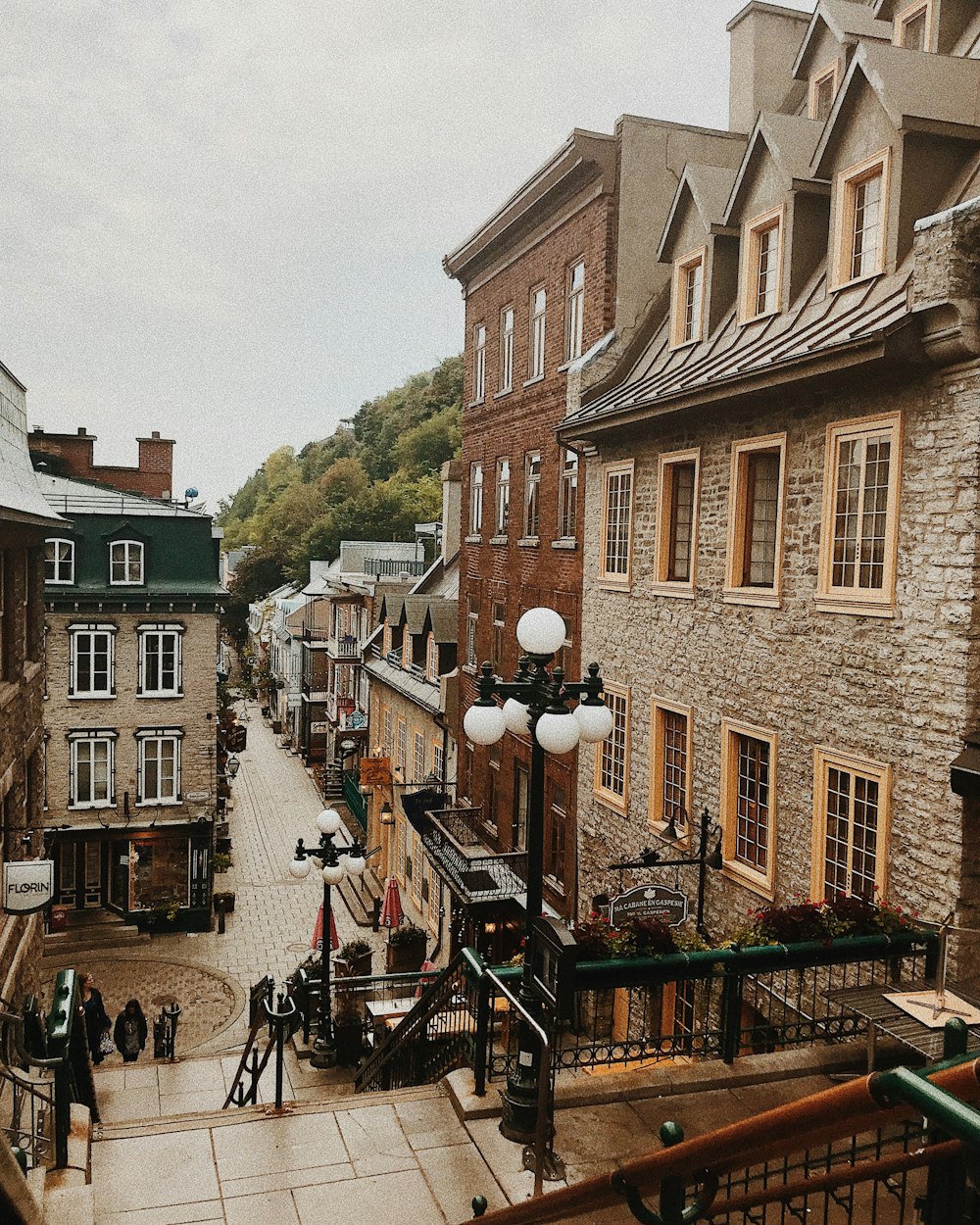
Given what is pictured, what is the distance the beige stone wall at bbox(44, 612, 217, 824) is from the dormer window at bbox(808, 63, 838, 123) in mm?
21953

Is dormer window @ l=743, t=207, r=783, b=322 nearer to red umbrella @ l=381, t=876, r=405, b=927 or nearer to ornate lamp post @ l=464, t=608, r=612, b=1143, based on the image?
ornate lamp post @ l=464, t=608, r=612, b=1143

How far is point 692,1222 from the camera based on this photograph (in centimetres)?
283

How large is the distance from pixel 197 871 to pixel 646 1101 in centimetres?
2478

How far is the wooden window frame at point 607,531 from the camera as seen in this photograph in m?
16.1

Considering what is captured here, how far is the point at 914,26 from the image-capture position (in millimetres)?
12914

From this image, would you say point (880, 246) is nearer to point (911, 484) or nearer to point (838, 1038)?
point (911, 484)

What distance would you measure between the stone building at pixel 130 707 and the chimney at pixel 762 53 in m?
19.3

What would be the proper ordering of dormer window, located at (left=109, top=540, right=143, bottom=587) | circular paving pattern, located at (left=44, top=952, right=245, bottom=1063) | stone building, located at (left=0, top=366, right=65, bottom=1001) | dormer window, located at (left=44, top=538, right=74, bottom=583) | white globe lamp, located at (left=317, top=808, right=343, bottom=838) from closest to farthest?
1. stone building, located at (left=0, top=366, right=65, bottom=1001)
2. white globe lamp, located at (left=317, top=808, right=343, bottom=838)
3. circular paving pattern, located at (left=44, top=952, right=245, bottom=1063)
4. dormer window, located at (left=44, top=538, right=74, bottom=583)
5. dormer window, located at (left=109, top=540, right=143, bottom=587)

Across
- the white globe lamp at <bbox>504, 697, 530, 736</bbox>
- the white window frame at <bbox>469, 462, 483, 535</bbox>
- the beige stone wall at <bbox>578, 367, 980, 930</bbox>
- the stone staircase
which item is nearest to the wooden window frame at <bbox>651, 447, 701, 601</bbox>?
the beige stone wall at <bbox>578, 367, 980, 930</bbox>

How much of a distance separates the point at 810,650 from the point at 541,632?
17.3 ft

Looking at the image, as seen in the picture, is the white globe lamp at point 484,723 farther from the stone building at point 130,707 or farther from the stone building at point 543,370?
the stone building at point 130,707

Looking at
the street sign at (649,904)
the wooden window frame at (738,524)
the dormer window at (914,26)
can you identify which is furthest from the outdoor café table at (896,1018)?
the dormer window at (914,26)

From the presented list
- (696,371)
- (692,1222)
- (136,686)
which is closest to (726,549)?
(696,371)

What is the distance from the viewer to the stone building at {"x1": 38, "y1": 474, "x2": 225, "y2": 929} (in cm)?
2917
